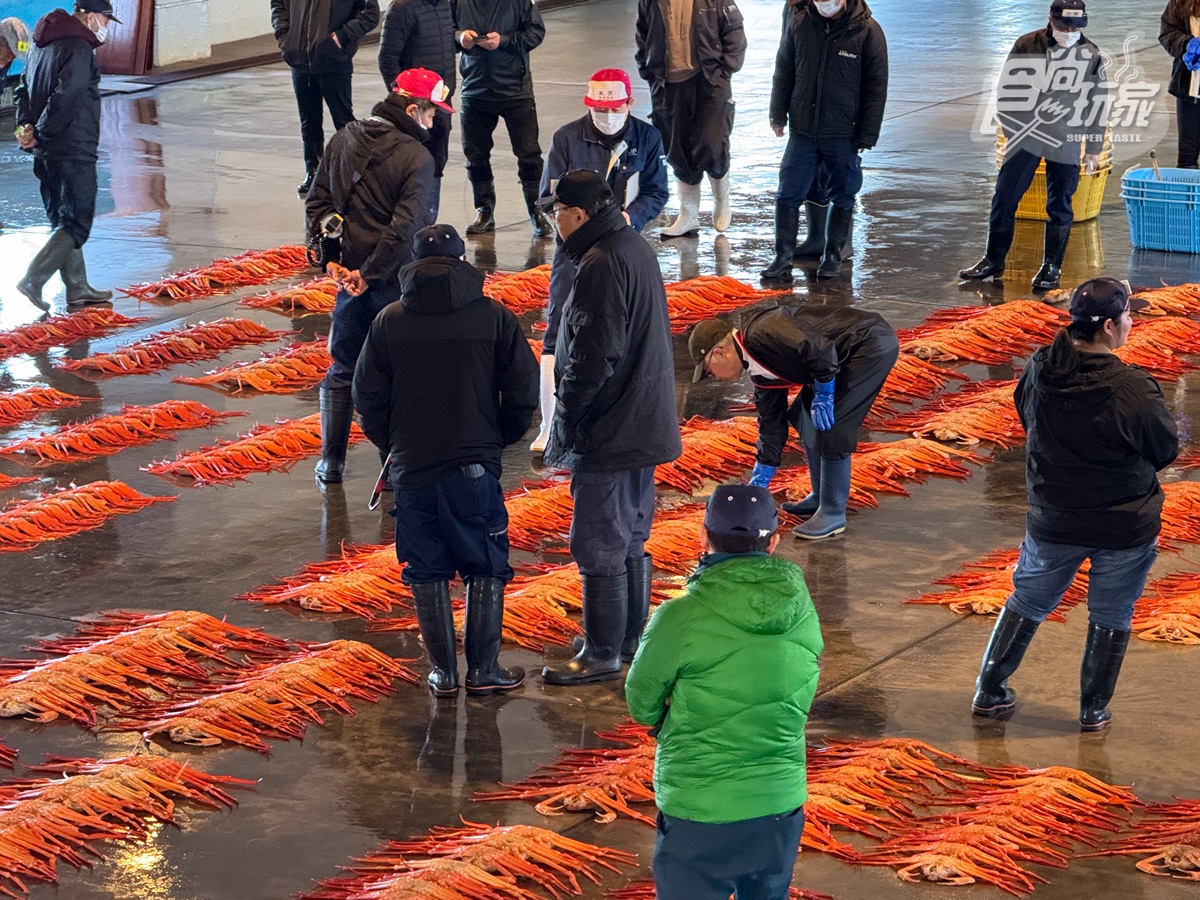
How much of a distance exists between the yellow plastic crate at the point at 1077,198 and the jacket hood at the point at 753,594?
10.2 m

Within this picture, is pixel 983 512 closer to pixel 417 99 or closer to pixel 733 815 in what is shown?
pixel 417 99

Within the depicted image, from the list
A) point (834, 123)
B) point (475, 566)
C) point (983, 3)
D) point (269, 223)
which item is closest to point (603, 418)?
point (475, 566)

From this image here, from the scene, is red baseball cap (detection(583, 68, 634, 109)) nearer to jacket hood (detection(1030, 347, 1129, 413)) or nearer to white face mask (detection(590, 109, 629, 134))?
white face mask (detection(590, 109, 629, 134))

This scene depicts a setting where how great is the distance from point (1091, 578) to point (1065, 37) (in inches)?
248

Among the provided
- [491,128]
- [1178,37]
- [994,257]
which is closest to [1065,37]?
[994,257]

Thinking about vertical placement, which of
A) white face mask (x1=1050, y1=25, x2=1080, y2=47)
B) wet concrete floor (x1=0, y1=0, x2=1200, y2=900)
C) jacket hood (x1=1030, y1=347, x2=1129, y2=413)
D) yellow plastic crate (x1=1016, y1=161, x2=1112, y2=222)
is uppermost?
white face mask (x1=1050, y1=25, x2=1080, y2=47)

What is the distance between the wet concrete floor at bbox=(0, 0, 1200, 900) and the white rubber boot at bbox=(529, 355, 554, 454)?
0.57 feet

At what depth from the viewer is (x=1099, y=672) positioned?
Result: 18.6 ft

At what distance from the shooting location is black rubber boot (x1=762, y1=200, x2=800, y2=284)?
1195 centimetres

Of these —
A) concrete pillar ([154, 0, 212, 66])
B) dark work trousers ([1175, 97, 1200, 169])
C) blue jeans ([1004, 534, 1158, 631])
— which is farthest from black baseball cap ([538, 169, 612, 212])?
concrete pillar ([154, 0, 212, 66])

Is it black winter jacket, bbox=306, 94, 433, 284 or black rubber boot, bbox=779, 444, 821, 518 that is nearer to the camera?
black rubber boot, bbox=779, 444, 821, 518

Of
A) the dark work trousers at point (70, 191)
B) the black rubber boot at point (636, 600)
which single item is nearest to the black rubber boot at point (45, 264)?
the dark work trousers at point (70, 191)

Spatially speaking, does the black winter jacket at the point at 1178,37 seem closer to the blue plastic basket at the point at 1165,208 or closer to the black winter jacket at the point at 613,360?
the blue plastic basket at the point at 1165,208

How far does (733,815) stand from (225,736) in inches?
96.5
